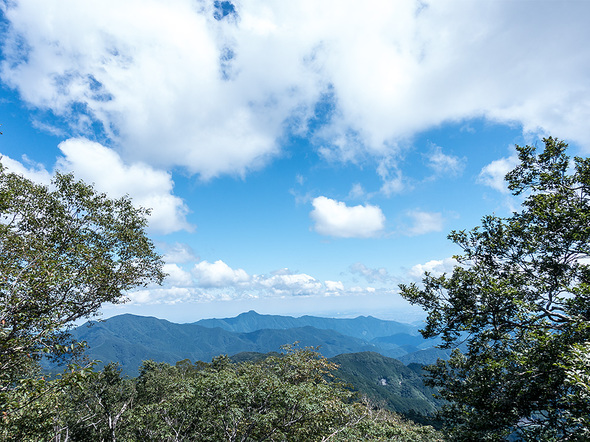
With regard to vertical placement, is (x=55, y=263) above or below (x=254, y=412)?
above

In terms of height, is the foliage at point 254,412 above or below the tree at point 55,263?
below

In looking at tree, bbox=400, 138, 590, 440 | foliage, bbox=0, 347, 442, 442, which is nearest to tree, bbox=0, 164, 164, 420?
foliage, bbox=0, 347, 442, 442

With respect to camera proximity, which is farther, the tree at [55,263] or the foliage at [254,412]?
the foliage at [254,412]

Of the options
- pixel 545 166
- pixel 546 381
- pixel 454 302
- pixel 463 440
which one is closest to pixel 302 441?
pixel 463 440

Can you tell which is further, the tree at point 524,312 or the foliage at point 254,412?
the foliage at point 254,412

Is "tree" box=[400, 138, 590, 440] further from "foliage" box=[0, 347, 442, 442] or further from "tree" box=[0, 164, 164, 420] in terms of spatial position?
"tree" box=[0, 164, 164, 420]

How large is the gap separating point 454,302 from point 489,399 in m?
3.70

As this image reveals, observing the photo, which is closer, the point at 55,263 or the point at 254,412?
the point at 55,263

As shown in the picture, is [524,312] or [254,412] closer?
[524,312]

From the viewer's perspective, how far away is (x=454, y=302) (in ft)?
40.2

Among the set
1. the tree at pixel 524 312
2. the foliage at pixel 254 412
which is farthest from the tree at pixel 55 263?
the tree at pixel 524 312

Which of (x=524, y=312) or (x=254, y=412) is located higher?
(x=524, y=312)

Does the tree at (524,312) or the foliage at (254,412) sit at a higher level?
the tree at (524,312)

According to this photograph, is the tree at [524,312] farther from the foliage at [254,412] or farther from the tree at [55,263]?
the tree at [55,263]
